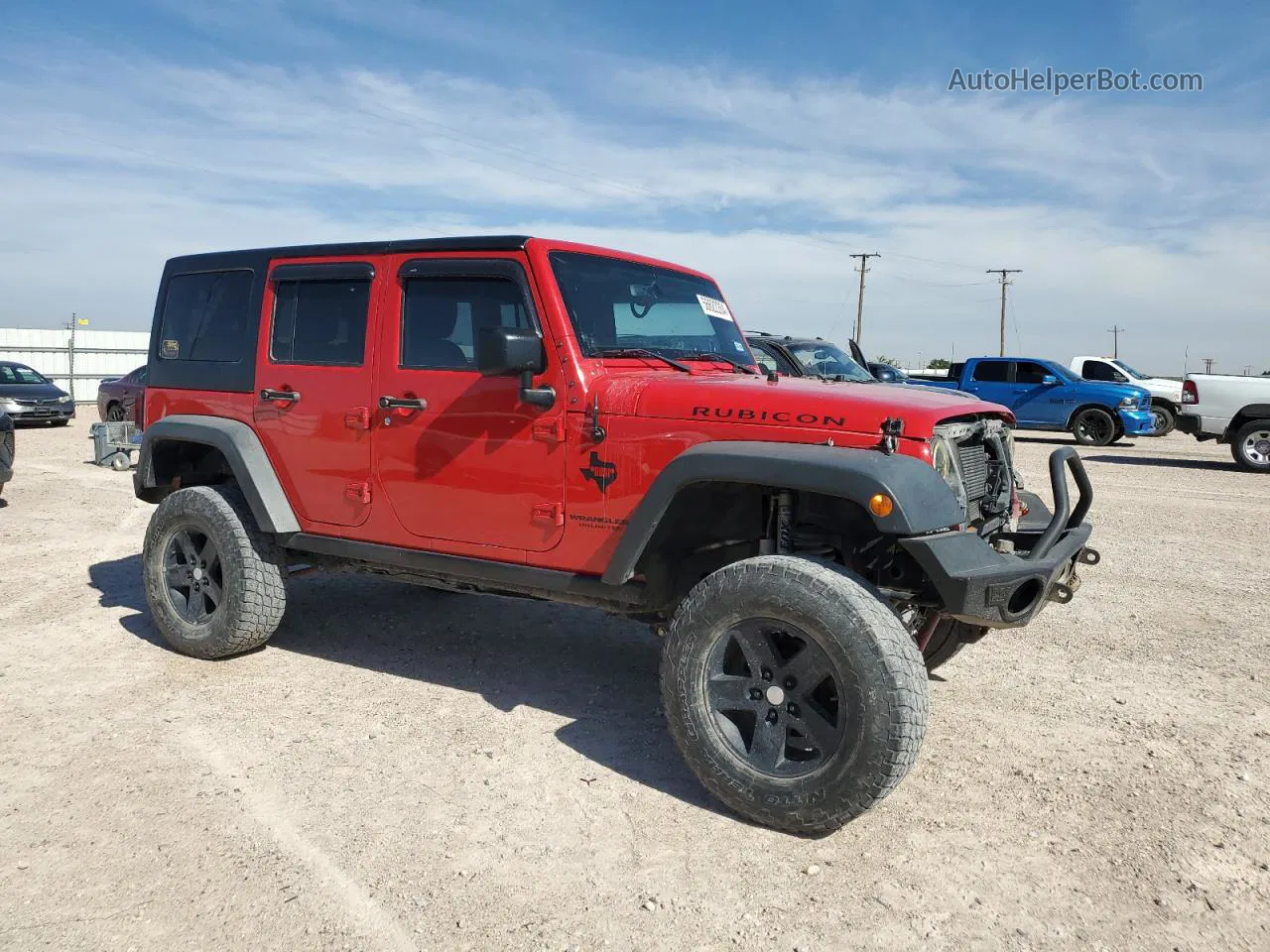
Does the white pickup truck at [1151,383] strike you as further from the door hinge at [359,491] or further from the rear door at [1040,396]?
the door hinge at [359,491]

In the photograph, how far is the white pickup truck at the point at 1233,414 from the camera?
13.8 m

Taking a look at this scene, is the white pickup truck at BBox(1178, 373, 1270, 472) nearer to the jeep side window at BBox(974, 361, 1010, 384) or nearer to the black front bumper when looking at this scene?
the jeep side window at BBox(974, 361, 1010, 384)

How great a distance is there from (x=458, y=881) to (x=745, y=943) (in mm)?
881

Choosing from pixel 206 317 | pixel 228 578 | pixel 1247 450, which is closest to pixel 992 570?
pixel 228 578

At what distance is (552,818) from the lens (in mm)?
3328

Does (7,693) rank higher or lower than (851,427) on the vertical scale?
lower

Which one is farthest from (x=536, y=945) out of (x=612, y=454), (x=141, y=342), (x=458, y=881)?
(x=141, y=342)

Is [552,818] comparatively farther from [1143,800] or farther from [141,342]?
[141,342]

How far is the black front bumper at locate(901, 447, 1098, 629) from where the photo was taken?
311 cm

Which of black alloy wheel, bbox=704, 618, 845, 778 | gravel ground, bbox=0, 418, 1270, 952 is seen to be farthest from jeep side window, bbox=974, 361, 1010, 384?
black alloy wheel, bbox=704, 618, 845, 778

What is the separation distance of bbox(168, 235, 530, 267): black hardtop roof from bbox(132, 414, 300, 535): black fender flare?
846mm

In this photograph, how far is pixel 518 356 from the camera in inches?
142

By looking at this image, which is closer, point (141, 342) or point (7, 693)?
point (7, 693)

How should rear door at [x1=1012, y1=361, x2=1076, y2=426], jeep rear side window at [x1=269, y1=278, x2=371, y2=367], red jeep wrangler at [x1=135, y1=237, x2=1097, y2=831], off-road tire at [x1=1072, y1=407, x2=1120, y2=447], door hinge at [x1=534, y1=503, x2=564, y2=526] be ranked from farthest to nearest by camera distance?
rear door at [x1=1012, y1=361, x2=1076, y2=426]
off-road tire at [x1=1072, y1=407, x2=1120, y2=447]
jeep rear side window at [x1=269, y1=278, x2=371, y2=367]
door hinge at [x1=534, y1=503, x2=564, y2=526]
red jeep wrangler at [x1=135, y1=237, x2=1097, y2=831]
